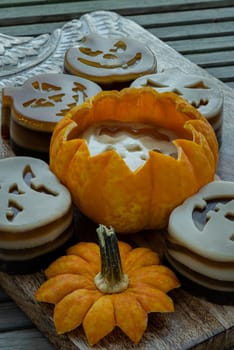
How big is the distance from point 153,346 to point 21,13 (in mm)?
1311

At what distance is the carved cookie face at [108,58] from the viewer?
1.84 m

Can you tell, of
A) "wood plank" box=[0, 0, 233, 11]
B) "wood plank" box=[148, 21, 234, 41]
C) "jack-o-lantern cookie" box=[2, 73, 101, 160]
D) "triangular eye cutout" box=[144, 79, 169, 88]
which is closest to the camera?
"jack-o-lantern cookie" box=[2, 73, 101, 160]

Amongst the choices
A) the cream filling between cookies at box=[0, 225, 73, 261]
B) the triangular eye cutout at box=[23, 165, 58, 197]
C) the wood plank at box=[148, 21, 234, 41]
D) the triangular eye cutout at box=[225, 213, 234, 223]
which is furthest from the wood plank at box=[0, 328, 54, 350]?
the wood plank at box=[148, 21, 234, 41]

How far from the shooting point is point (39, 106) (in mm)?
1703

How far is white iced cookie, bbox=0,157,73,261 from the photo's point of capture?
1.43 meters

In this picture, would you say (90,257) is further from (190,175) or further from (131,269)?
(190,175)

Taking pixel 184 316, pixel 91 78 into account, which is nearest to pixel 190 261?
pixel 184 316

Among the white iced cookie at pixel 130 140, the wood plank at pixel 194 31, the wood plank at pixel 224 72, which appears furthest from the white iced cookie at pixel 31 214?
the wood plank at pixel 194 31

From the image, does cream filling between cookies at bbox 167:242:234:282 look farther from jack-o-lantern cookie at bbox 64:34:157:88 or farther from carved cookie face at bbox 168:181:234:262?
jack-o-lantern cookie at bbox 64:34:157:88

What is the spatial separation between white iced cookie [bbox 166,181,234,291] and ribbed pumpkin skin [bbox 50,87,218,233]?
0.15 feet

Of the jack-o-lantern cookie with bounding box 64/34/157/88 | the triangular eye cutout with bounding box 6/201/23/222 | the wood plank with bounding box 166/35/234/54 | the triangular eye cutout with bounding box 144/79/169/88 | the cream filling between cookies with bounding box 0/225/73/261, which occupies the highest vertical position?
the triangular eye cutout with bounding box 144/79/169/88

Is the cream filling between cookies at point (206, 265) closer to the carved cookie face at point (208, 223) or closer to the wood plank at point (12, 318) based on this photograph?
the carved cookie face at point (208, 223)

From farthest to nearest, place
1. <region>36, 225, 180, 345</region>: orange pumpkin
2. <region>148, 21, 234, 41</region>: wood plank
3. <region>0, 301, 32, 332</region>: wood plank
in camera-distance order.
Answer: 1. <region>148, 21, 234, 41</region>: wood plank
2. <region>0, 301, 32, 332</region>: wood plank
3. <region>36, 225, 180, 345</region>: orange pumpkin

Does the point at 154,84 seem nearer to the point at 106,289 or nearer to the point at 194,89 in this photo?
the point at 194,89
